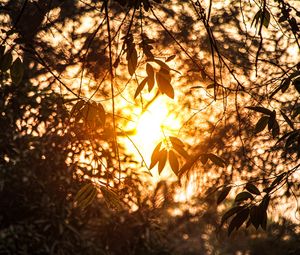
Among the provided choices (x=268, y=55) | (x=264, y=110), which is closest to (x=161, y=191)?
(x=268, y=55)

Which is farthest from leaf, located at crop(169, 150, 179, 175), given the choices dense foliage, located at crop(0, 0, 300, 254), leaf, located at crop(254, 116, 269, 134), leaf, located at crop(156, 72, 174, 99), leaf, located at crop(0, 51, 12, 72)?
leaf, located at crop(0, 51, 12, 72)

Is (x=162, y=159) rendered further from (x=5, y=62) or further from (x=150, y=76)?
(x=5, y=62)

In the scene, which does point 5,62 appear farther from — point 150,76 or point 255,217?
point 255,217

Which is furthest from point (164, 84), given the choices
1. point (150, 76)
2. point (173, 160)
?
point (173, 160)

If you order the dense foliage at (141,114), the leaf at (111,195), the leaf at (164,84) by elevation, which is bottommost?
the leaf at (111,195)

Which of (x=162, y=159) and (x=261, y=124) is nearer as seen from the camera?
(x=162, y=159)

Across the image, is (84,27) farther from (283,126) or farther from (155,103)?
(283,126)

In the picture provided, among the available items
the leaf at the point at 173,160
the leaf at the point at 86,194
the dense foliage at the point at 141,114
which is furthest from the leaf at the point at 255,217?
the leaf at the point at 86,194

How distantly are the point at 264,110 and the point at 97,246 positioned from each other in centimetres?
320

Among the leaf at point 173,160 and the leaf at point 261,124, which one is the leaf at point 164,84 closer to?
the leaf at point 173,160

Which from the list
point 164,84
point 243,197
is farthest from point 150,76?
point 243,197

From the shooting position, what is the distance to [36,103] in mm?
2900

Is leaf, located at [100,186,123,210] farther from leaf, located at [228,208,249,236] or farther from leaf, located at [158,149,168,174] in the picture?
leaf, located at [228,208,249,236]

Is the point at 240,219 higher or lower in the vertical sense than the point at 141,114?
lower
